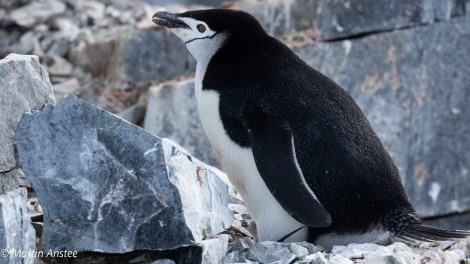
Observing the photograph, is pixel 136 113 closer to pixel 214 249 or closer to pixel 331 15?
pixel 331 15

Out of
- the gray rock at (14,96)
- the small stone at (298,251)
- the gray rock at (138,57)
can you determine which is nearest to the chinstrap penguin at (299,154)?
the small stone at (298,251)

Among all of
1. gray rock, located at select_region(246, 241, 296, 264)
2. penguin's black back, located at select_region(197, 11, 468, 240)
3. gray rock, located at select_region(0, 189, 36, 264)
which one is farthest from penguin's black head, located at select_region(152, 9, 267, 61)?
gray rock, located at select_region(0, 189, 36, 264)

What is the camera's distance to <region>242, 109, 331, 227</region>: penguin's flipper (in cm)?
280

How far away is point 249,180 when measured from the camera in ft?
9.93

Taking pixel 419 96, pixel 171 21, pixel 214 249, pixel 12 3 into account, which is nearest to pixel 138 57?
pixel 12 3

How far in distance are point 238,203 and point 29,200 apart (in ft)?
3.14

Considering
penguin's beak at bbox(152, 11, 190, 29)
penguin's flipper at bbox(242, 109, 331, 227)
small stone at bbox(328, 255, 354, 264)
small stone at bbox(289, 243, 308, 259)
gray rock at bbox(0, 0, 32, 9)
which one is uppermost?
penguin's beak at bbox(152, 11, 190, 29)

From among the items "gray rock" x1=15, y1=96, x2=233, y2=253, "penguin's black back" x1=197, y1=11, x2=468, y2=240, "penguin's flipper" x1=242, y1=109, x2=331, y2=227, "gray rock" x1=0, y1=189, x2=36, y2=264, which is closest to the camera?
"gray rock" x1=0, y1=189, x2=36, y2=264

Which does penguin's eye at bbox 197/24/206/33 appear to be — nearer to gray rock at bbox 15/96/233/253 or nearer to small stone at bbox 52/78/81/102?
gray rock at bbox 15/96/233/253

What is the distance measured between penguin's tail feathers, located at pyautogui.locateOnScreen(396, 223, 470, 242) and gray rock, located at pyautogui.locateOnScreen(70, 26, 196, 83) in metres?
3.30

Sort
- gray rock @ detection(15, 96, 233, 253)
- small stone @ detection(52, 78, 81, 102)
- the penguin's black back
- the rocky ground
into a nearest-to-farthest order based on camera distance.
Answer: gray rock @ detection(15, 96, 233, 253) < the penguin's black back < small stone @ detection(52, 78, 81, 102) < the rocky ground

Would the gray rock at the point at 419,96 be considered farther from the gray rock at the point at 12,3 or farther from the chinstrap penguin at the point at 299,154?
the chinstrap penguin at the point at 299,154

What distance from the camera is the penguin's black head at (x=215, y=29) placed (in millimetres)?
3232

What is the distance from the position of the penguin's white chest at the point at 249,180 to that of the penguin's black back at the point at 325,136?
0.12 ft
